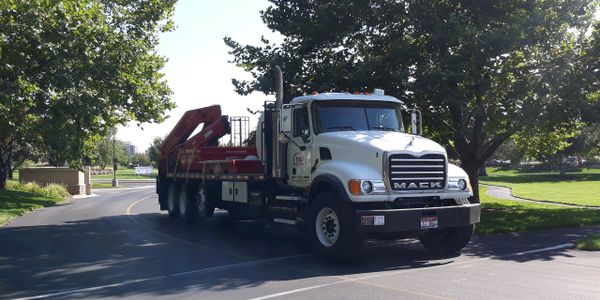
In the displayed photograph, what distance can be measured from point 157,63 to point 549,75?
15.6m

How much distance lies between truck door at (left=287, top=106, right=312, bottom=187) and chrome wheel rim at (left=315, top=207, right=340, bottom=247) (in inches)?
41.7

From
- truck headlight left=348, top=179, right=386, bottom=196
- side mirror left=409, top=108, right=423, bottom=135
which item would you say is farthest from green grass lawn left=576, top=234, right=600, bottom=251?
truck headlight left=348, top=179, right=386, bottom=196

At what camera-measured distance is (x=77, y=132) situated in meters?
19.8

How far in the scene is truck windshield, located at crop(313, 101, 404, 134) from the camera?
10.9 m

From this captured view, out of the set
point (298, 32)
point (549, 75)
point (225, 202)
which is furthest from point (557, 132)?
point (225, 202)

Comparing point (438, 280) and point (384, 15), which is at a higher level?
point (384, 15)

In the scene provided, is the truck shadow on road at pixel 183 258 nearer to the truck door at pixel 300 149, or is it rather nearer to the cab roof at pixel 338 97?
the truck door at pixel 300 149

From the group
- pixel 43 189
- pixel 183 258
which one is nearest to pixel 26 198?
pixel 43 189

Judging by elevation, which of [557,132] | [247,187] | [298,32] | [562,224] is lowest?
[562,224]

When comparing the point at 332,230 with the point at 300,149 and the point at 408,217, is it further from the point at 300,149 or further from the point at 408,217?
the point at 300,149

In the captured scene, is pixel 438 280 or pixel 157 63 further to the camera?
pixel 157 63

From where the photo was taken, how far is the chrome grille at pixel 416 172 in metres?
9.68

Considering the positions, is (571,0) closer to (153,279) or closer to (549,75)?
(549,75)

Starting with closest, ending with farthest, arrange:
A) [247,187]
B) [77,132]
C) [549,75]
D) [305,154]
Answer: [305,154], [247,187], [549,75], [77,132]
